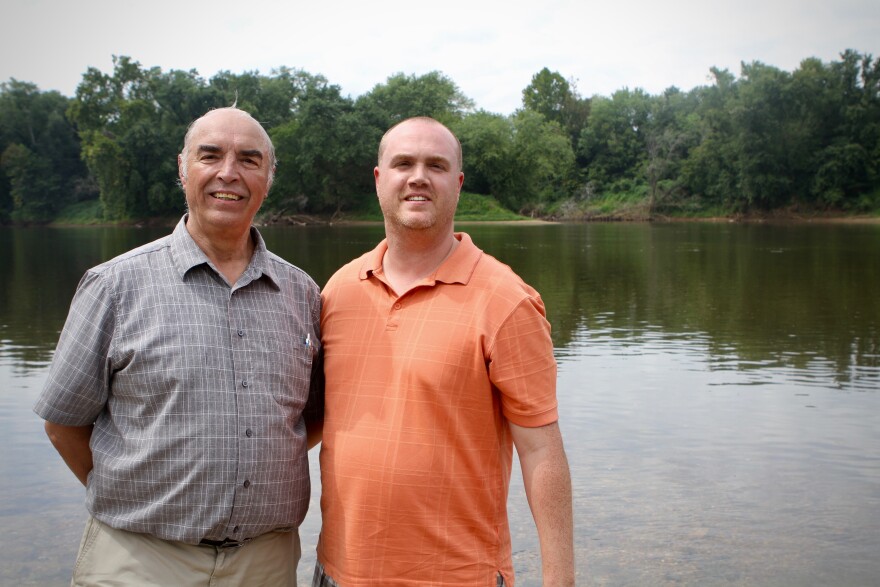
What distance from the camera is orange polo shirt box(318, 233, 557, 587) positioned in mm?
2969

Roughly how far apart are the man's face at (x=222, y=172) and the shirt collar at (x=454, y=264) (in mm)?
485

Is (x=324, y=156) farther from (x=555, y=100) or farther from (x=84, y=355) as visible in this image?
(x=84, y=355)

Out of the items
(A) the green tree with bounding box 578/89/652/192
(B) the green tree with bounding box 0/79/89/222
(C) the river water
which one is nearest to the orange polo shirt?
(C) the river water

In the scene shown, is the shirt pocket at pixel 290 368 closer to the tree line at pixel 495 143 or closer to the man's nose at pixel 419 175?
the man's nose at pixel 419 175

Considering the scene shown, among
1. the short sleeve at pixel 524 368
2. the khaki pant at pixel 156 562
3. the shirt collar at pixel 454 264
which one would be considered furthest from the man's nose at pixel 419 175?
the khaki pant at pixel 156 562

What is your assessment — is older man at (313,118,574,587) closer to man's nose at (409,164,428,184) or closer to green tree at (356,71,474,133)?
man's nose at (409,164,428,184)

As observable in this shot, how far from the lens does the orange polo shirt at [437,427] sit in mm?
2969

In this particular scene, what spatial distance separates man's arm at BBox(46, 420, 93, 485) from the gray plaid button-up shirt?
9 centimetres

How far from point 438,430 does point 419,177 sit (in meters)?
0.91

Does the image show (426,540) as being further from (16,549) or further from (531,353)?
(16,549)

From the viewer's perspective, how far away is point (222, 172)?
126 inches

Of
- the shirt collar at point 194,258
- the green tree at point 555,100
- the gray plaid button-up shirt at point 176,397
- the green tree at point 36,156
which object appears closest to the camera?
the gray plaid button-up shirt at point 176,397

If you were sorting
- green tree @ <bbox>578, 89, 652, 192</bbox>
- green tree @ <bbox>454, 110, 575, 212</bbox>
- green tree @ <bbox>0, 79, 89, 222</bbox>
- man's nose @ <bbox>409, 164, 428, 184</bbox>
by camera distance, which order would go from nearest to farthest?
man's nose @ <bbox>409, 164, 428, 184</bbox>
green tree @ <bbox>454, 110, 575, 212</bbox>
green tree @ <bbox>0, 79, 89, 222</bbox>
green tree @ <bbox>578, 89, 652, 192</bbox>

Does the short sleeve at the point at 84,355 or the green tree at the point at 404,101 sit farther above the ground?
the green tree at the point at 404,101
